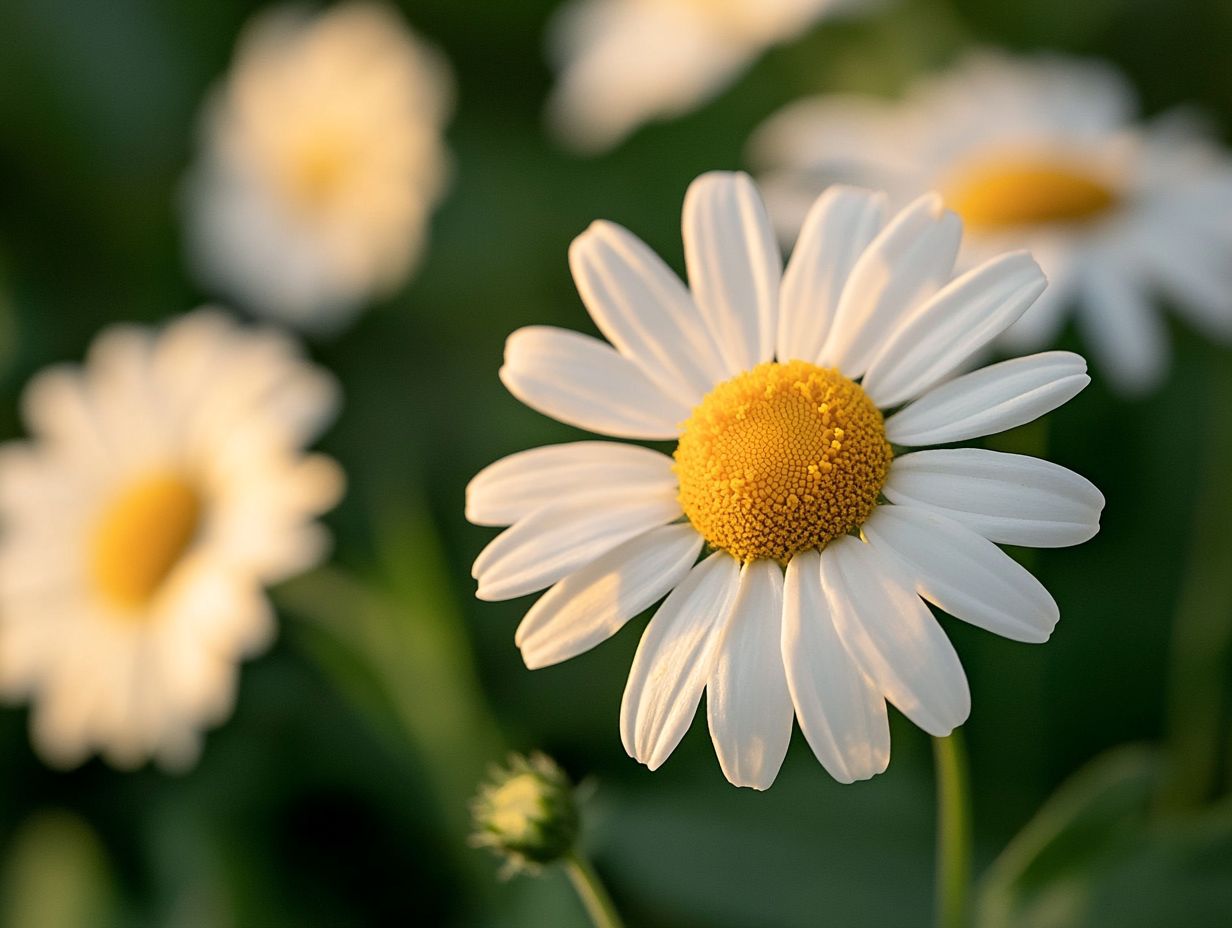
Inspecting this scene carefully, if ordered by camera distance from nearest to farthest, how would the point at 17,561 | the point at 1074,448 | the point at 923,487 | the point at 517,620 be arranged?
the point at 923,487, the point at 1074,448, the point at 17,561, the point at 517,620

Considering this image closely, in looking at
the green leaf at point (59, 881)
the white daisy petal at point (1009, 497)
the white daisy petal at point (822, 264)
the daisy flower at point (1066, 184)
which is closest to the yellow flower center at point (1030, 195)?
the daisy flower at point (1066, 184)

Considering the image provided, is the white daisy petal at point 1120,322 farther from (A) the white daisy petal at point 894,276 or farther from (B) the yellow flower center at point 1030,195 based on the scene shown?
(A) the white daisy petal at point 894,276

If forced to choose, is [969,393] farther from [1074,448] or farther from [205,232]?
[205,232]

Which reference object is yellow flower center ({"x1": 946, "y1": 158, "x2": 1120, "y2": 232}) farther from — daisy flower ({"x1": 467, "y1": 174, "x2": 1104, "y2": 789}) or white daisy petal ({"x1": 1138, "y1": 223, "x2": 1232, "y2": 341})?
daisy flower ({"x1": 467, "y1": 174, "x2": 1104, "y2": 789})

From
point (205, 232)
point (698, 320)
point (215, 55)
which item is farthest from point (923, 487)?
point (215, 55)

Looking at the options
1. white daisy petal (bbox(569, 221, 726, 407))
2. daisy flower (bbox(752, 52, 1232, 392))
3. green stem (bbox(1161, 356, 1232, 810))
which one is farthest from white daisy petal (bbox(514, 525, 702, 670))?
green stem (bbox(1161, 356, 1232, 810))

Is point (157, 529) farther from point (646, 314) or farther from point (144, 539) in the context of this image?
A: point (646, 314)

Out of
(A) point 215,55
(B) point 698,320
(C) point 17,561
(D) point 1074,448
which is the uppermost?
(A) point 215,55
